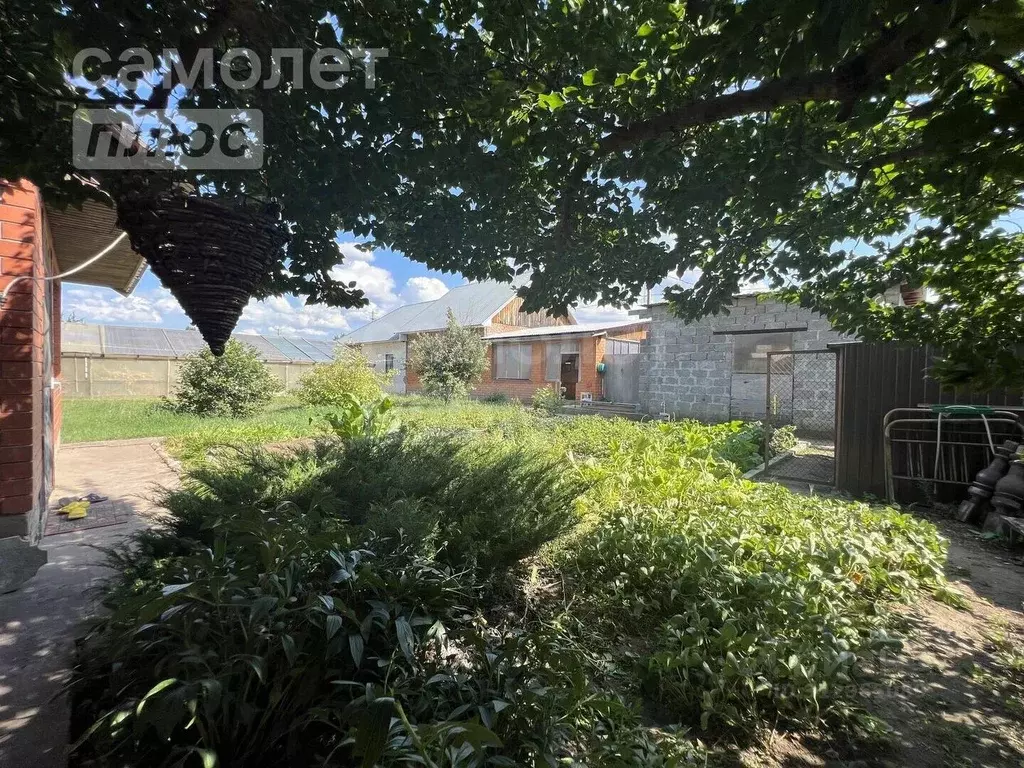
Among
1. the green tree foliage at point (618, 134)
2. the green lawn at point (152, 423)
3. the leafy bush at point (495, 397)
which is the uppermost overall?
the green tree foliage at point (618, 134)

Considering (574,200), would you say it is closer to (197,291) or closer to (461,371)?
(197,291)

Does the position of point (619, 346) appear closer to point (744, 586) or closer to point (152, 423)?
point (152, 423)

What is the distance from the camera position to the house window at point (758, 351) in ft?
31.8

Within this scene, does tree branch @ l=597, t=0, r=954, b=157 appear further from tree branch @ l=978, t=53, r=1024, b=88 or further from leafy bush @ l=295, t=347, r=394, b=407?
leafy bush @ l=295, t=347, r=394, b=407

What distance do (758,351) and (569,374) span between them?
25.3 feet

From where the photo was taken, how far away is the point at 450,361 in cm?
1507

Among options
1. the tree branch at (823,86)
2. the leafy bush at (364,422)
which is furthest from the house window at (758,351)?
the tree branch at (823,86)

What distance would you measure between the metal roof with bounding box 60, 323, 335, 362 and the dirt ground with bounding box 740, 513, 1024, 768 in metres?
19.0

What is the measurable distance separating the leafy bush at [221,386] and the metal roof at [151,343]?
7498mm

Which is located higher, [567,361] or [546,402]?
[567,361]

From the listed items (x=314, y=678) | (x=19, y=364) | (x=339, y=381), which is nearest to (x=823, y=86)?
(x=314, y=678)

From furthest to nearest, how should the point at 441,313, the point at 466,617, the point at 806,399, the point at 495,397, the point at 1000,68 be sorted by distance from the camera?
the point at 441,313 → the point at 495,397 → the point at 806,399 → the point at 466,617 → the point at 1000,68

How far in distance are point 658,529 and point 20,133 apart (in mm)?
3177

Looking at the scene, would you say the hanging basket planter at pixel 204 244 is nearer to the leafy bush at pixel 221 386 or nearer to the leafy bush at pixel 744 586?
the leafy bush at pixel 744 586
